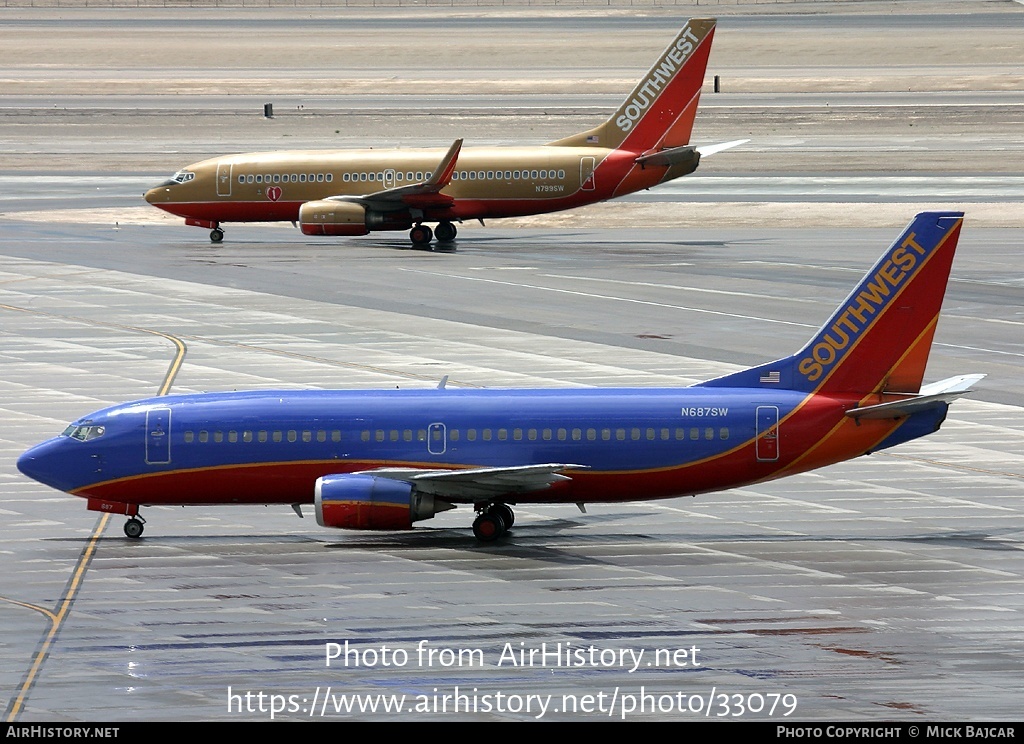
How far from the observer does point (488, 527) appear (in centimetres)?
3925

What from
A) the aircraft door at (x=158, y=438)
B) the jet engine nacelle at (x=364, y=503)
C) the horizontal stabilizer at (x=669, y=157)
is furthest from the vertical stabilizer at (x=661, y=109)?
the jet engine nacelle at (x=364, y=503)

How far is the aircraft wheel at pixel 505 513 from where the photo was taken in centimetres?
3947

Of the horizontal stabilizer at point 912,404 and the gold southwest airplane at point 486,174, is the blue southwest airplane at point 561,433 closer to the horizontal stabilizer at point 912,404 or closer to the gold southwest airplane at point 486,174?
the horizontal stabilizer at point 912,404

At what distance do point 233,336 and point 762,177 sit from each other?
55154mm

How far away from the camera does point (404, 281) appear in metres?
78.3

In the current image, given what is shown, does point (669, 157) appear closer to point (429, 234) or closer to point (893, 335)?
point (429, 234)

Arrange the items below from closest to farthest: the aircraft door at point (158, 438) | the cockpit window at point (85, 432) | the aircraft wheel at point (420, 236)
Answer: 1. the aircraft door at point (158, 438)
2. the cockpit window at point (85, 432)
3. the aircraft wheel at point (420, 236)

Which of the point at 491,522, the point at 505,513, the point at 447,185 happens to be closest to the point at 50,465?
the point at 491,522

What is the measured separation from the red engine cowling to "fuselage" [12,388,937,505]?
154 feet

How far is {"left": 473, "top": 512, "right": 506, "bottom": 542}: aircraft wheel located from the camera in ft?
129

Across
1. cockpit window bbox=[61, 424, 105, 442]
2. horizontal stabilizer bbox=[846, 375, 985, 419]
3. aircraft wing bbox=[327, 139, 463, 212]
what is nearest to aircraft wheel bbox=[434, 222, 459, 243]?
aircraft wing bbox=[327, 139, 463, 212]

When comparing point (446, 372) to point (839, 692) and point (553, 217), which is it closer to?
point (839, 692)

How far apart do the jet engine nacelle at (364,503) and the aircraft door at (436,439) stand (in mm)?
1321

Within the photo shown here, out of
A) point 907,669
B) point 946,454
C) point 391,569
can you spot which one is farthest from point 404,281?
point 907,669
